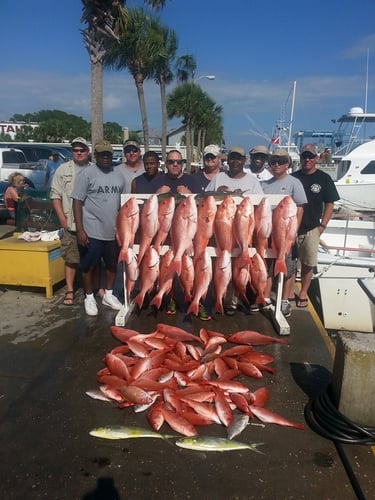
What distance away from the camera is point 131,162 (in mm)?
5715

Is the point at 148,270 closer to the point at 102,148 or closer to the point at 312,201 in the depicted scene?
the point at 102,148

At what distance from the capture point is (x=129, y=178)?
561cm

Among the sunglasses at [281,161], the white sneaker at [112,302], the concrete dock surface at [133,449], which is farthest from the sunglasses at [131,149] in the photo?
the concrete dock surface at [133,449]

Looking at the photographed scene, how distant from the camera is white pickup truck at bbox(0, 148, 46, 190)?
1522 cm

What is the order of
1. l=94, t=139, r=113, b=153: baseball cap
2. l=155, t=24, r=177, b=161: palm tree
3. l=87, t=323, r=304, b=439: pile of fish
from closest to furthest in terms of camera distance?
l=87, t=323, r=304, b=439: pile of fish
l=94, t=139, r=113, b=153: baseball cap
l=155, t=24, r=177, b=161: palm tree

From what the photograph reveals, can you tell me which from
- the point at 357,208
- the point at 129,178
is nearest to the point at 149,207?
the point at 129,178

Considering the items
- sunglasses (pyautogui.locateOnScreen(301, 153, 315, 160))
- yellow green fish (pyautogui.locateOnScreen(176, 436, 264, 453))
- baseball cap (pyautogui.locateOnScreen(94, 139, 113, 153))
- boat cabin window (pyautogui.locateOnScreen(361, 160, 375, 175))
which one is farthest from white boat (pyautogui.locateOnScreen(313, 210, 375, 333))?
boat cabin window (pyautogui.locateOnScreen(361, 160, 375, 175))

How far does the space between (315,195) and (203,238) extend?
71.0 inches

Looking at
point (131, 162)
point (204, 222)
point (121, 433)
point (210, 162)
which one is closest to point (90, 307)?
point (204, 222)

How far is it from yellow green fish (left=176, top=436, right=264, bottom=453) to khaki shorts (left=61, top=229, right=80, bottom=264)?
3190 millimetres

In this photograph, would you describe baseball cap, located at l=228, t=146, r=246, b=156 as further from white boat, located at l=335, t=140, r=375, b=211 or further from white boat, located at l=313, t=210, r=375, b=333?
white boat, located at l=335, t=140, r=375, b=211

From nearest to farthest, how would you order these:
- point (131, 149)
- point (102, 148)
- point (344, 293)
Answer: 1. point (102, 148)
2. point (131, 149)
3. point (344, 293)

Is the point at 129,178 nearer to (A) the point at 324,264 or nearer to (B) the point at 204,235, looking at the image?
(B) the point at 204,235

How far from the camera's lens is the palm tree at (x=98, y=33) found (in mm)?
10796
